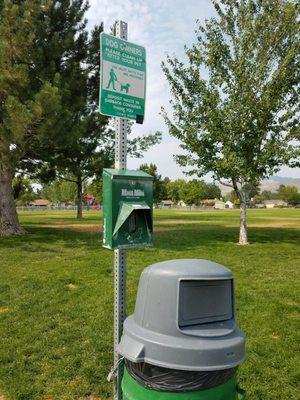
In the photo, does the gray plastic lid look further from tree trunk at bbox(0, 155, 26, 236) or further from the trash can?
tree trunk at bbox(0, 155, 26, 236)

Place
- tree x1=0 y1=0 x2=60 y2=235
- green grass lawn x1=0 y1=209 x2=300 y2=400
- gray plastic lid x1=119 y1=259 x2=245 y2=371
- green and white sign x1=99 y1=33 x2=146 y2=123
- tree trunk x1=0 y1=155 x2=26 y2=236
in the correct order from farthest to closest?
1. tree trunk x1=0 y1=155 x2=26 y2=236
2. tree x1=0 y1=0 x2=60 y2=235
3. green grass lawn x1=0 y1=209 x2=300 y2=400
4. green and white sign x1=99 y1=33 x2=146 y2=123
5. gray plastic lid x1=119 y1=259 x2=245 y2=371

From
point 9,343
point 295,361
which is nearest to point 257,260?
point 295,361

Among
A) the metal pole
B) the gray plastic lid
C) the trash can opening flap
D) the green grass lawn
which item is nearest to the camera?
the gray plastic lid

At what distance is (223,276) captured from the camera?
2.21 meters

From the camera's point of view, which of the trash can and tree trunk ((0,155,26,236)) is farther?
tree trunk ((0,155,26,236))

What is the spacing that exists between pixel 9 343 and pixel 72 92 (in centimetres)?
1143

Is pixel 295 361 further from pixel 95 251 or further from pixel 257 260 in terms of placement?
pixel 95 251

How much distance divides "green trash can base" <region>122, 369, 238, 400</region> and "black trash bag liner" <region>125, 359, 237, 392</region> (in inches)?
0.9

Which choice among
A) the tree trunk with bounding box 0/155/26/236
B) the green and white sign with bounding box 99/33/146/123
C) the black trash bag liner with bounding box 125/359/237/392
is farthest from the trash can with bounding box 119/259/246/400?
the tree trunk with bounding box 0/155/26/236

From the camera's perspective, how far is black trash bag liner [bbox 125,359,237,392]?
200 cm

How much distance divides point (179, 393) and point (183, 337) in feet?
0.93

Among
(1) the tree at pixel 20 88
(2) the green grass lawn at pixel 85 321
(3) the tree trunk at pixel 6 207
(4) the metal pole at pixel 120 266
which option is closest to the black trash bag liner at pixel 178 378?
(4) the metal pole at pixel 120 266

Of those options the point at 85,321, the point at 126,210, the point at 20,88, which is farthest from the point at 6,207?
the point at 126,210

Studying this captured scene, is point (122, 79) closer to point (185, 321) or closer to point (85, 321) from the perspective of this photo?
point (185, 321)
